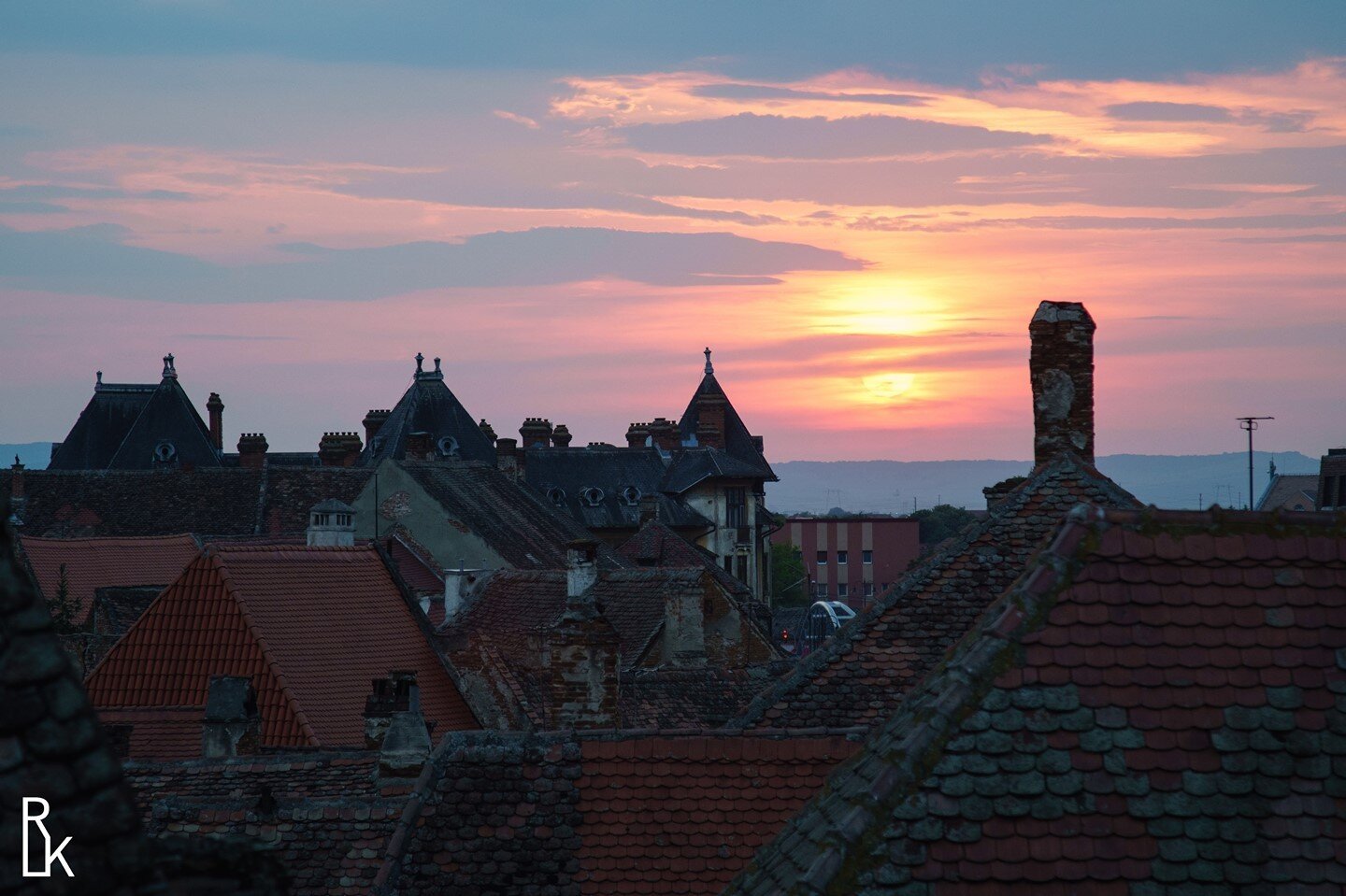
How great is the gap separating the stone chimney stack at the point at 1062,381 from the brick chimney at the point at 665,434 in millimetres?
88985

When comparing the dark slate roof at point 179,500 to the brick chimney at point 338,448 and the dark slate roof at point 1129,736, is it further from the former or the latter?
the dark slate roof at point 1129,736

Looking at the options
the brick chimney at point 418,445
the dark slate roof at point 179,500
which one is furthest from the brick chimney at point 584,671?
the brick chimney at point 418,445

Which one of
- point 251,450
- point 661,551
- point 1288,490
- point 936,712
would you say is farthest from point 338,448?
point 936,712

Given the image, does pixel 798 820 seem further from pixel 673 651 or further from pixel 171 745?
pixel 673 651

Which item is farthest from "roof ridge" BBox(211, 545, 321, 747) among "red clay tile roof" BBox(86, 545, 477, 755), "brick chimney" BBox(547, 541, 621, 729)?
"brick chimney" BBox(547, 541, 621, 729)

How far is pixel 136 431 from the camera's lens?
82.6 meters

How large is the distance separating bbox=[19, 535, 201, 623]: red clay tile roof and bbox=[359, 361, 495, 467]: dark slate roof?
3158 centimetres

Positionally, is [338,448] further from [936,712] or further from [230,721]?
[936,712]

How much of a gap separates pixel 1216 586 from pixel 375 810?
10041 mm

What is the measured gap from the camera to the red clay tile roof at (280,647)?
25.1 meters

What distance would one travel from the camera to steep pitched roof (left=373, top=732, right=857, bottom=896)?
1380 centimetres

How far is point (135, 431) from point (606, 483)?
90.5 feet

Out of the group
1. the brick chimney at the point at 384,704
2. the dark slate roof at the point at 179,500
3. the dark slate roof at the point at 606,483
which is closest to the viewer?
the brick chimney at the point at 384,704

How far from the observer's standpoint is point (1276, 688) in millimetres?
8273
